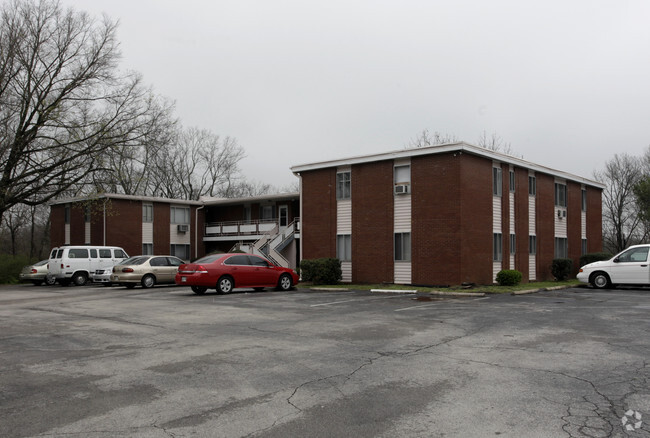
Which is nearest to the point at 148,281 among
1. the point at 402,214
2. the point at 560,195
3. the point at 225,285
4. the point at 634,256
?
the point at 225,285

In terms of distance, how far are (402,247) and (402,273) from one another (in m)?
1.17

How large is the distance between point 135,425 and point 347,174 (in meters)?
22.4

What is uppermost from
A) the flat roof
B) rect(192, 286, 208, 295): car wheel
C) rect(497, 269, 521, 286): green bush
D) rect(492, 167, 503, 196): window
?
the flat roof

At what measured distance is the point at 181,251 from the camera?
4181 centimetres

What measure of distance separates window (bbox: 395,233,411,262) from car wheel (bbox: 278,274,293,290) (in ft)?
17.2

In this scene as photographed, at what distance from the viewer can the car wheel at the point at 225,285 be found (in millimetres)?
19938

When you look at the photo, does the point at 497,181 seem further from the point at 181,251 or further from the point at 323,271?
the point at 181,251

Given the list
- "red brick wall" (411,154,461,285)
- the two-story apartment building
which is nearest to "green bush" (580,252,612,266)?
the two-story apartment building

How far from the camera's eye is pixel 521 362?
7.80 metres

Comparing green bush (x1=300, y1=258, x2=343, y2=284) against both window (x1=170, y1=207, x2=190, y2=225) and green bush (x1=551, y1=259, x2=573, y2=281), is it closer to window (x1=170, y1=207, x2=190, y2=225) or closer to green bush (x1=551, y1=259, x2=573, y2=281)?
green bush (x1=551, y1=259, x2=573, y2=281)

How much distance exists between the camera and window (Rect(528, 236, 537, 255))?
1091 inches

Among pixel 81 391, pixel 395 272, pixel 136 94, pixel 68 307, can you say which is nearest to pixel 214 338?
pixel 81 391

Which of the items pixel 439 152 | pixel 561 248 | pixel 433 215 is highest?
pixel 439 152

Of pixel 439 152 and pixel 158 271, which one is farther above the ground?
pixel 439 152
